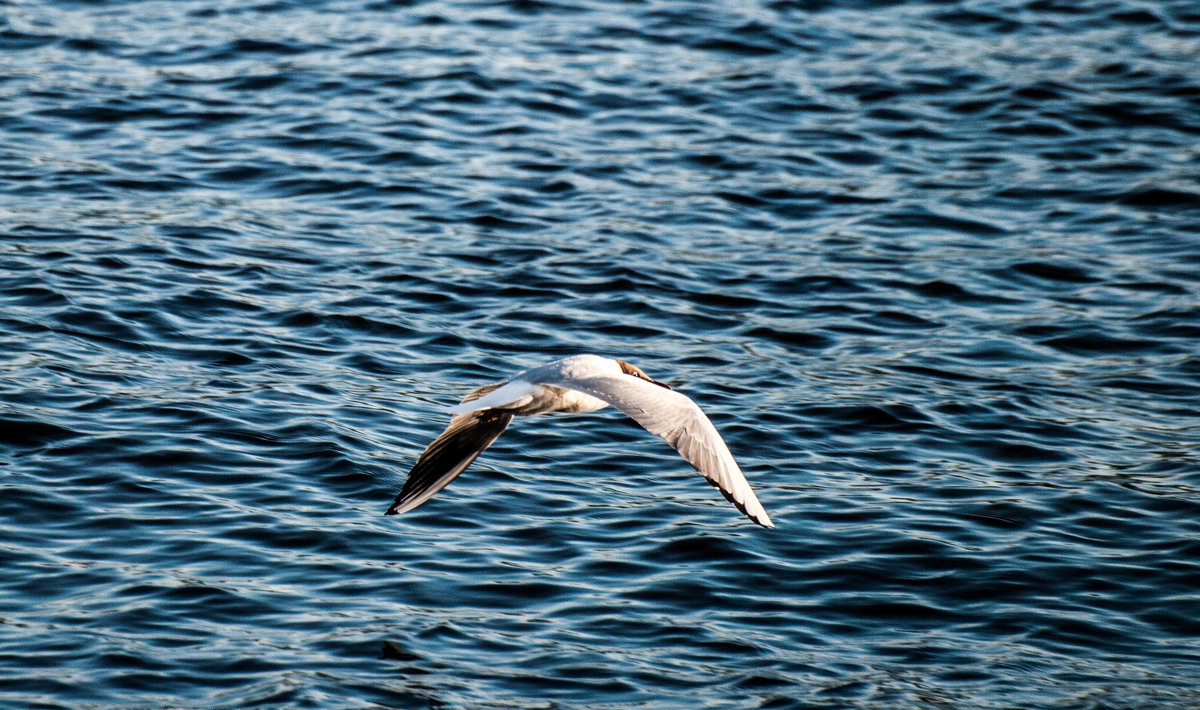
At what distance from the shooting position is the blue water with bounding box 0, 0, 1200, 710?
269 inches

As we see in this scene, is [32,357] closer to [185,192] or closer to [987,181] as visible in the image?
[185,192]

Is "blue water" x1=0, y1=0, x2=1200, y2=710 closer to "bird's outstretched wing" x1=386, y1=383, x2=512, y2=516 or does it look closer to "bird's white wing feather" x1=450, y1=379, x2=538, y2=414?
"bird's outstretched wing" x1=386, y1=383, x2=512, y2=516

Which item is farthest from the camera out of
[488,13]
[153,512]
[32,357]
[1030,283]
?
[488,13]

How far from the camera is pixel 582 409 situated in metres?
7.39

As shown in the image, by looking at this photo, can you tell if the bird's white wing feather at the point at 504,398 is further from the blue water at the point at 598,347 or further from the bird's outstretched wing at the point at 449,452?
the blue water at the point at 598,347

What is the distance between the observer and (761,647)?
6.85 m

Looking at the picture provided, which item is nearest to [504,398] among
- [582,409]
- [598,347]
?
[582,409]

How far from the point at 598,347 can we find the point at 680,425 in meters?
3.67

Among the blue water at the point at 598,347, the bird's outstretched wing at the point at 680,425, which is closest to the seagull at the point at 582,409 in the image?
the bird's outstretched wing at the point at 680,425

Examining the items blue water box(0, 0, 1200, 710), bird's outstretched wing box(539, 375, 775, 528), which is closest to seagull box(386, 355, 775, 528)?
bird's outstretched wing box(539, 375, 775, 528)

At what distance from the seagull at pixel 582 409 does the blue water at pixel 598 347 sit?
0.60 meters

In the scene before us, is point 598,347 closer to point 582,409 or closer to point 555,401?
point 582,409

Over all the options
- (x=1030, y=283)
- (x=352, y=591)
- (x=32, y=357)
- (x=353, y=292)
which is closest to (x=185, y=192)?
(x=353, y=292)

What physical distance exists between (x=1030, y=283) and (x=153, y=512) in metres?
7.21
